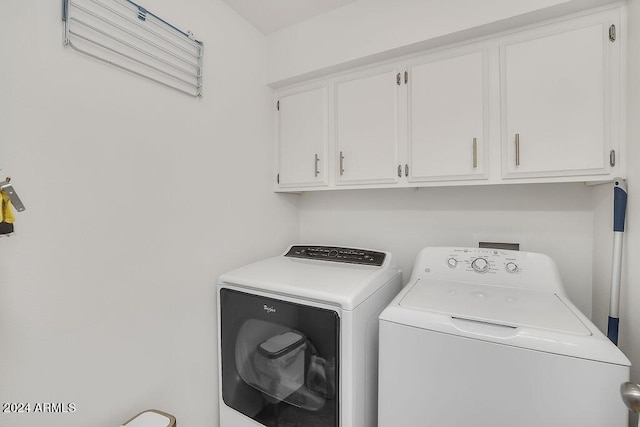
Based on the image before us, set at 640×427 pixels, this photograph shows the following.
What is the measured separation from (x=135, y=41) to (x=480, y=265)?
181 cm

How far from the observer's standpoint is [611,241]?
1185 millimetres

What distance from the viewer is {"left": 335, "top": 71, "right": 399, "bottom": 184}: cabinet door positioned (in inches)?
60.9

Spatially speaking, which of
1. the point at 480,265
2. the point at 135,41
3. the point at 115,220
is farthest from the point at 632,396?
the point at 135,41

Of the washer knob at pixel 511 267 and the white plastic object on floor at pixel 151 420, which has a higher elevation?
the washer knob at pixel 511 267

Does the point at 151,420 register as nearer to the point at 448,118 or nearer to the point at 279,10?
the point at 448,118

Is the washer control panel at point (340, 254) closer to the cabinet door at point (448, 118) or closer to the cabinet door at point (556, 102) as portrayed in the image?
the cabinet door at point (448, 118)

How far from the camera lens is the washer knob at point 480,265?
52.6 inches

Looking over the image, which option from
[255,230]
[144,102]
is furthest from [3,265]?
[255,230]

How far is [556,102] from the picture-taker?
47.1 inches

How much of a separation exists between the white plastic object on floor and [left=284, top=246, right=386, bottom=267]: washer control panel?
0.98 meters

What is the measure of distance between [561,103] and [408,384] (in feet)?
4.28

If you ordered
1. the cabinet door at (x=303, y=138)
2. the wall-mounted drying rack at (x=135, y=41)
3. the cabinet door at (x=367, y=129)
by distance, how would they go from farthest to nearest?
1. the cabinet door at (x=303, y=138)
2. the cabinet door at (x=367, y=129)
3. the wall-mounted drying rack at (x=135, y=41)

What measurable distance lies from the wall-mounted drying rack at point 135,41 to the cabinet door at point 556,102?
1.48 meters

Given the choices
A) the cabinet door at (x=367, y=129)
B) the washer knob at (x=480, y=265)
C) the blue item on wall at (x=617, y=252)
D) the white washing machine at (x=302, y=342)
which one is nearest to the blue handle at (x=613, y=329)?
the blue item on wall at (x=617, y=252)
